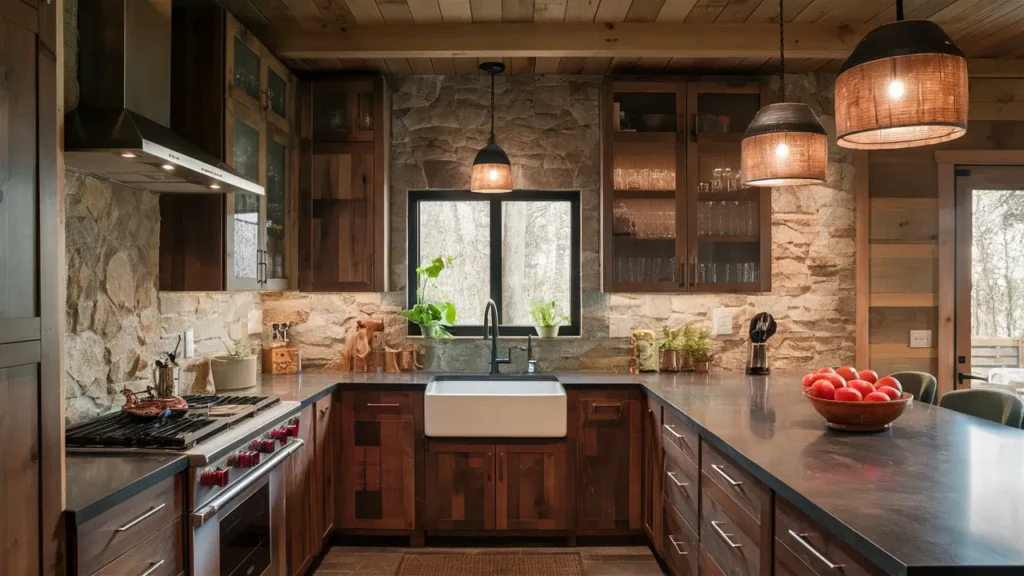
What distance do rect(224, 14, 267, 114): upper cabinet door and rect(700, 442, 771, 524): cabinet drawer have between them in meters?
2.50

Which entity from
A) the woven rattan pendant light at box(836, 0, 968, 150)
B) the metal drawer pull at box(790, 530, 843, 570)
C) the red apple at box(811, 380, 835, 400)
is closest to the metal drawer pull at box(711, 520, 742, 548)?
the metal drawer pull at box(790, 530, 843, 570)

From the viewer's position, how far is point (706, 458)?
2.46 meters

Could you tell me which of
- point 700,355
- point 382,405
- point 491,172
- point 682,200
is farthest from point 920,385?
point 382,405

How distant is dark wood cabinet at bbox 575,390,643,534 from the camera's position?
353 cm

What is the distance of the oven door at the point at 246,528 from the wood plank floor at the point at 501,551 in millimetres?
598

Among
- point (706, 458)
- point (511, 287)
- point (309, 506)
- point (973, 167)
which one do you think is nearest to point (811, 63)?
point (973, 167)

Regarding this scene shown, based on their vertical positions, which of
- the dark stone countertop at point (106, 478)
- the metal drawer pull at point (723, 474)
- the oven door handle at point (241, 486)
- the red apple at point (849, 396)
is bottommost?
the oven door handle at point (241, 486)

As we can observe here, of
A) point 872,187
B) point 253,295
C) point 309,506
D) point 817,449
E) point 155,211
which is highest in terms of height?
point 872,187

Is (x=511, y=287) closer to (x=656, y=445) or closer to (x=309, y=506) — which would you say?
(x=656, y=445)

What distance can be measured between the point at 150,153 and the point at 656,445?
8.26ft

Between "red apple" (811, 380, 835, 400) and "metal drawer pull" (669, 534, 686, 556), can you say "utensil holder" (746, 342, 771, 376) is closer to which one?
"metal drawer pull" (669, 534, 686, 556)

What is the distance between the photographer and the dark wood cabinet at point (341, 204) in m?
3.85

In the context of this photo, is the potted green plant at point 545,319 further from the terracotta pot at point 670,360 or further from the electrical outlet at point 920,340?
the electrical outlet at point 920,340

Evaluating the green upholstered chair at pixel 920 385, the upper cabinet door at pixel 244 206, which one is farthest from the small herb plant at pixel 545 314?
the green upholstered chair at pixel 920 385
